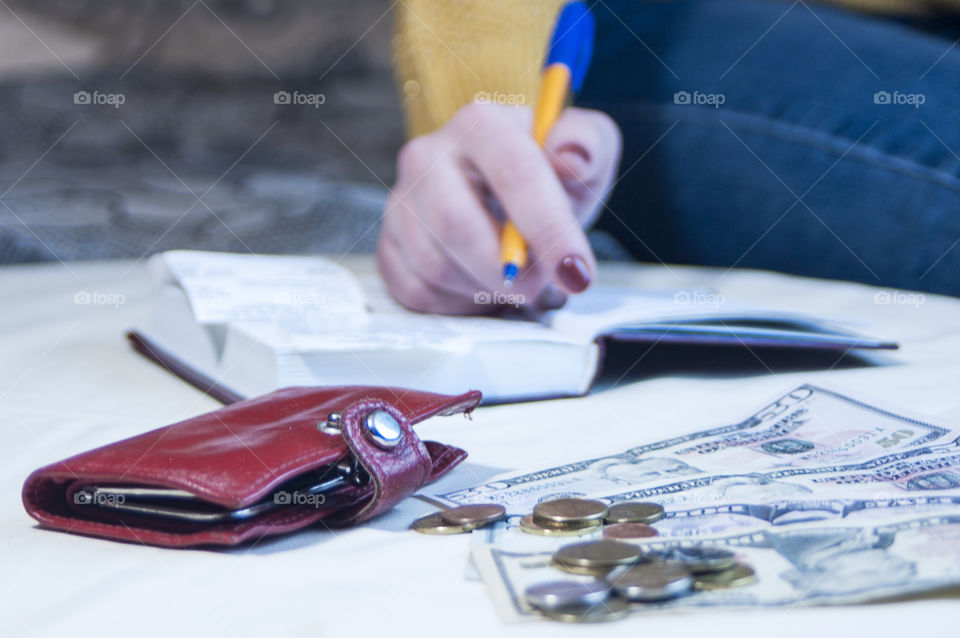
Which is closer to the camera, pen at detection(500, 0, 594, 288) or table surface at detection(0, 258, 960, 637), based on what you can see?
table surface at detection(0, 258, 960, 637)

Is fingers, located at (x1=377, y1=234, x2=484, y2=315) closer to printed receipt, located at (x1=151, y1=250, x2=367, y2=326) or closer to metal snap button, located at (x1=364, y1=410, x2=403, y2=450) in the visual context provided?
printed receipt, located at (x1=151, y1=250, x2=367, y2=326)

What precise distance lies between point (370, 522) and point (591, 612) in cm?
18

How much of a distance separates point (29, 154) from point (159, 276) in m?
1.28

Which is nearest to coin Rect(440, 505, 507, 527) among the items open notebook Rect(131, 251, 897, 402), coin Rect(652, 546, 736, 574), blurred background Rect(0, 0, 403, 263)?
coin Rect(652, 546, 736, 574)

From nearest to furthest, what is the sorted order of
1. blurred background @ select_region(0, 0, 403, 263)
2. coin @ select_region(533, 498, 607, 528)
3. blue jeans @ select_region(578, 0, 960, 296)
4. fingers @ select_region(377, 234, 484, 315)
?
1. coin @ select_region(533, 498, 607, 528)
2. fingers @ select_region(377, 234, 484, 315)
3. blue jeans @ select_region(578, 0, 960, 296)
4. blurred background @ select_region(0, 0, 403, 263)

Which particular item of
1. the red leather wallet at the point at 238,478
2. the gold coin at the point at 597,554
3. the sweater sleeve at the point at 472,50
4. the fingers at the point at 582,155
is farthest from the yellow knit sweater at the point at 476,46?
the gold coin at the point at 597,554

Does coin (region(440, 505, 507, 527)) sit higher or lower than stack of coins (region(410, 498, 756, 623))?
higher

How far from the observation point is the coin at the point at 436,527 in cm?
51

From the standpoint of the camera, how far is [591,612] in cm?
40

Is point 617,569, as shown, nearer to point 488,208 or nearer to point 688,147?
point 488,208

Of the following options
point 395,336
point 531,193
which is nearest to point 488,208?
point 531,193

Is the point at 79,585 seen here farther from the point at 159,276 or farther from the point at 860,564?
the point at 159,276

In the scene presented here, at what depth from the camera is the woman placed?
0.92 meters

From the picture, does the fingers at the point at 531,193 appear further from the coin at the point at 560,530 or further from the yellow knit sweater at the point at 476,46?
the yellow knit sweater at the point at 476,46
